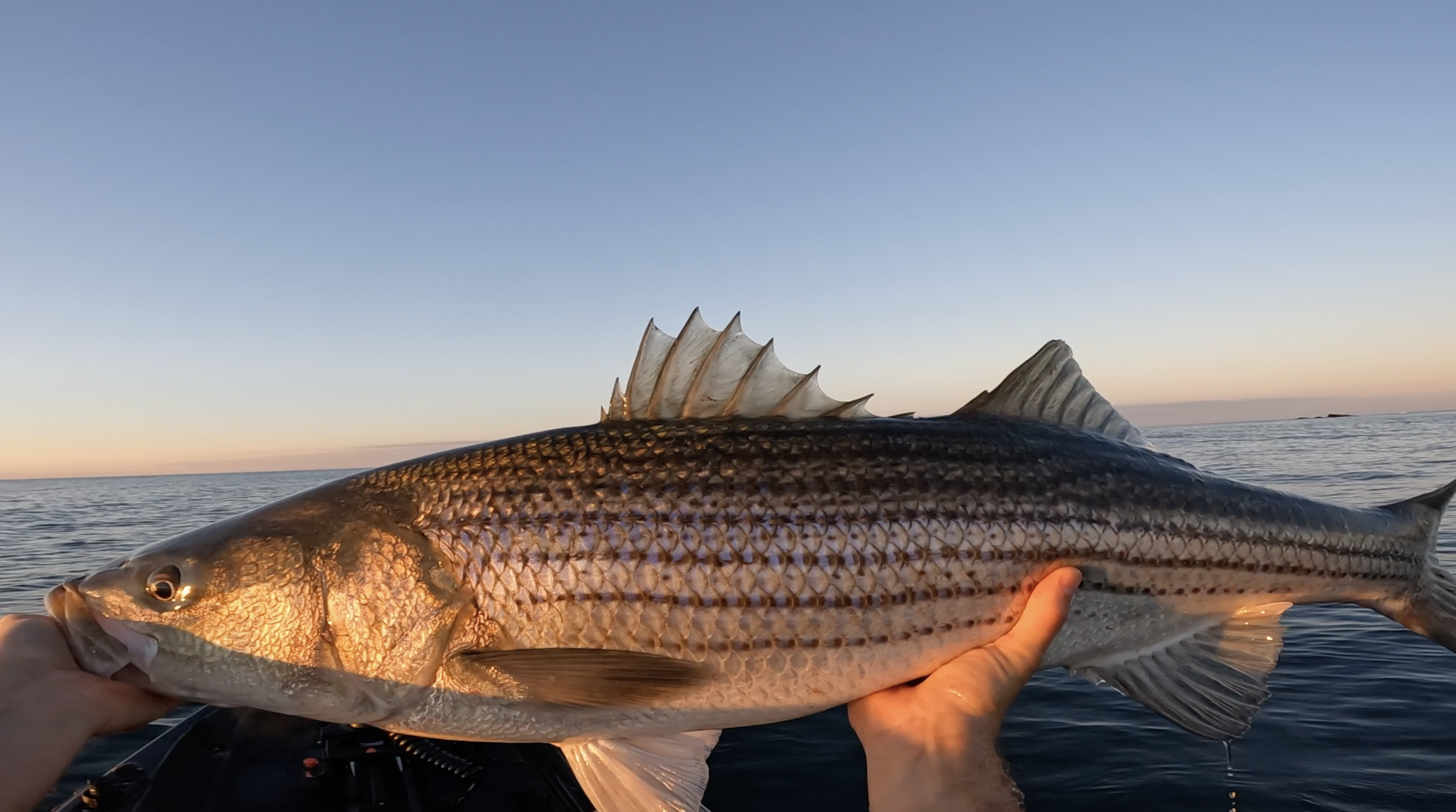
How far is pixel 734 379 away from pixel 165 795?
4.68 m

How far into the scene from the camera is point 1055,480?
11.3ft

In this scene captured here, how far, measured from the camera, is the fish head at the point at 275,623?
294 centimetres

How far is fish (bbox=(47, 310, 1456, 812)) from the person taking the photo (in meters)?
2.98

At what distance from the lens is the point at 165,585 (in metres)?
3.01

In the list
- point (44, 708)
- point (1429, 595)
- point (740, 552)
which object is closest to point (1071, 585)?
point (740, 552)

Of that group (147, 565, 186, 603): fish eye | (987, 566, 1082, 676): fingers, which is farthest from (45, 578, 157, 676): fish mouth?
(987, 566, 1082, 676): fingers

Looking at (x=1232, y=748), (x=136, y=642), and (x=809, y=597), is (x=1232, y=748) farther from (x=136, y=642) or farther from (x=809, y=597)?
(x=136, y=642)

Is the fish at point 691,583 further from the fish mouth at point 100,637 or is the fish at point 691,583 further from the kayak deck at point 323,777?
the kayak deck at point 323,777

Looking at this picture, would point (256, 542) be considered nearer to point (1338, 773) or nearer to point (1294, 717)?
point (1338, 773)

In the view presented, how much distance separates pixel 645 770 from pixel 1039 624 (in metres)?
1.87

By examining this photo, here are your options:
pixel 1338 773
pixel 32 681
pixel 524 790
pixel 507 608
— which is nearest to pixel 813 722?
pixel 524 790

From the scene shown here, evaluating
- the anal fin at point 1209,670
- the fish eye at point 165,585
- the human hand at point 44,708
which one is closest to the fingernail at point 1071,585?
the anal fin at point 1209,670

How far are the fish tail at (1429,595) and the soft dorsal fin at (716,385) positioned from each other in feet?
10.1

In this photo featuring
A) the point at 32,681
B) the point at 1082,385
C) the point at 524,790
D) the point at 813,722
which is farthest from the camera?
the point at 813,722
